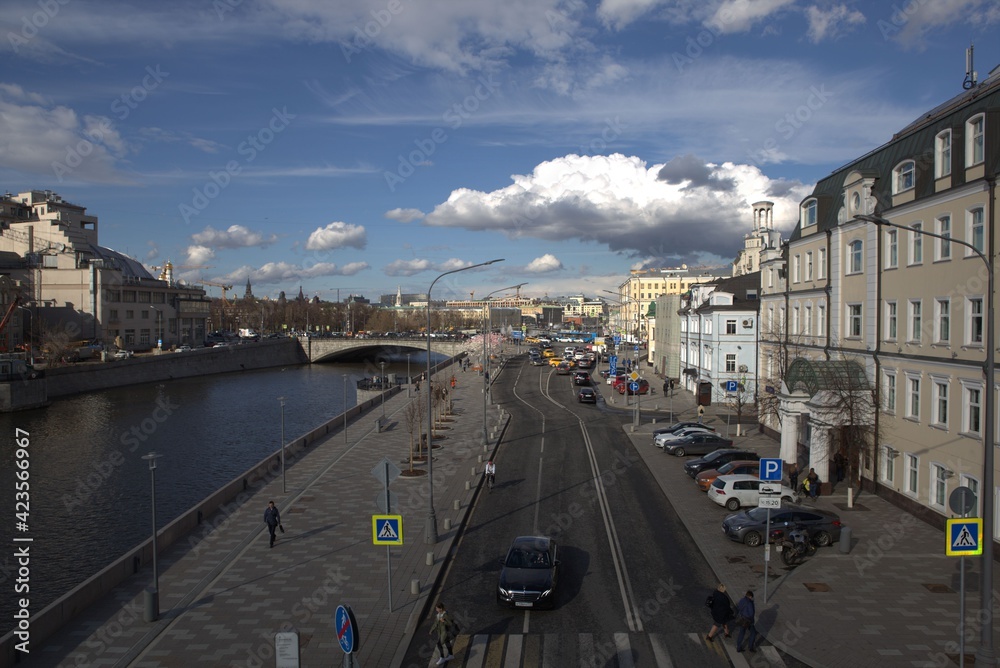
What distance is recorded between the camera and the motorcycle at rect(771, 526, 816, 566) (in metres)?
17.6

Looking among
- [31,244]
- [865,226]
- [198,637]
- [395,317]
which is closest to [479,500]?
[198,637]

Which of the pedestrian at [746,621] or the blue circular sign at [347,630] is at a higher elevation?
the blue circular sign at [347,630]

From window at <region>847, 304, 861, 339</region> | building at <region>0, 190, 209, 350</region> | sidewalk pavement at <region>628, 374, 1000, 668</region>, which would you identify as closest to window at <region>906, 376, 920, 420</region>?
sidewalk pavement at <region>628, 374, 1000, 668</region>

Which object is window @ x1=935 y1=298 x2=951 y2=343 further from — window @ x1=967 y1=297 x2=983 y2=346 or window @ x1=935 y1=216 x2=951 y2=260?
window @ x1=935 y1=216 x2=951 y2=260

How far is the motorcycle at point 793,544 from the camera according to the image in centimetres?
1764

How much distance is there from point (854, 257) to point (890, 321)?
150 inches

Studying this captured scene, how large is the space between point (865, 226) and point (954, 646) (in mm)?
16588

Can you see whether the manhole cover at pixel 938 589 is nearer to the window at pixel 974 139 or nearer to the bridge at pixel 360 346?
the window at pixel 974 139

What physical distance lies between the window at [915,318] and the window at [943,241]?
1838mm

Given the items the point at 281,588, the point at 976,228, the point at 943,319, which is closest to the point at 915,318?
the point at 943,319

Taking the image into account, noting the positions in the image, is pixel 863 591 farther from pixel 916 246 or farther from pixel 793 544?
pixel 916 246

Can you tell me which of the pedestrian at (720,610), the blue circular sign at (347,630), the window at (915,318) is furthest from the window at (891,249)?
the blue circular sign at (347,630)

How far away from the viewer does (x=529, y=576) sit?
15.0 meters

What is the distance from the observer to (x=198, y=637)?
13.1 m
